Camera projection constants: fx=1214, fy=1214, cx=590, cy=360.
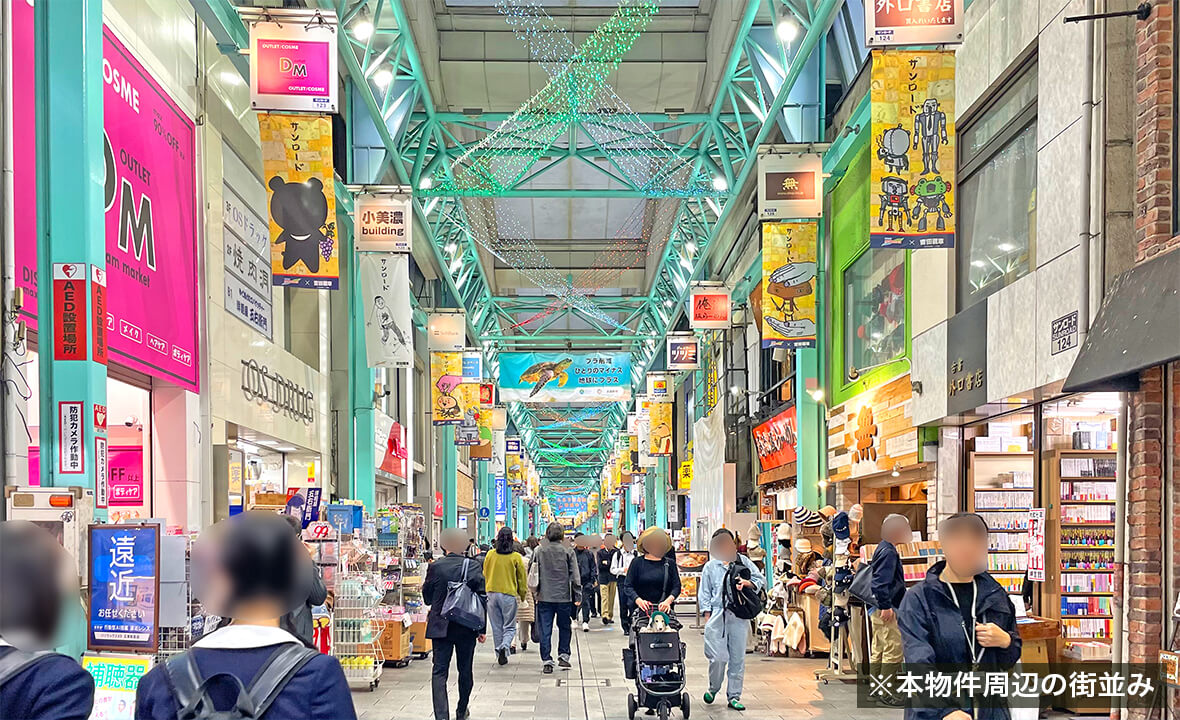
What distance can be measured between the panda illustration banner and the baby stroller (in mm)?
4776

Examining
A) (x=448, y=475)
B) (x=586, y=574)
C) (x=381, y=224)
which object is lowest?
(x=586, y=574)

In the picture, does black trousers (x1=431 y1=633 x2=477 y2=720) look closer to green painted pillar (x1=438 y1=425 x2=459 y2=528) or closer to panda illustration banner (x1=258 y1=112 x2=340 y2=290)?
panda illustration banner (x1=258 y1=112 x2=340 y2=290)

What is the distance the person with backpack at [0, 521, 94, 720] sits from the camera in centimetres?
251

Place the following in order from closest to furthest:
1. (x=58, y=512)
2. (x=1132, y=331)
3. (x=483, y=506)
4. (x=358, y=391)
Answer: (x=58, y=512) < (x=1132, y=331) < (x=358, y=391) < (x=483, y=506)

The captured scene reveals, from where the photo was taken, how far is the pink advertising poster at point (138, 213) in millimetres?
7465

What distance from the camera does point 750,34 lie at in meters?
17.7

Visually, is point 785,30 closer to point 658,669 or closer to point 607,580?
point 658,669

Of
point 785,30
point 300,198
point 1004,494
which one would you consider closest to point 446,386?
point 785,30

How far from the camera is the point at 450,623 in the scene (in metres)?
9.12

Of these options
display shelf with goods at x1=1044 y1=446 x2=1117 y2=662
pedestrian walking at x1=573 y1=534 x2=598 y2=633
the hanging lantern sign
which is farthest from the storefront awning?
pedestrian walking at x1=573 y1=534 x2=598 y2=633

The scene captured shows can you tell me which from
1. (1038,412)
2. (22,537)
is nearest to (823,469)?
(1038,412)

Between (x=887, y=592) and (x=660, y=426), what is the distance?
73.9 feet

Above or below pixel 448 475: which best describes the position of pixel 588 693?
below

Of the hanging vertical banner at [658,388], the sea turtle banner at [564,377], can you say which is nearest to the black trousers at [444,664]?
the hanging vertical banner at [658,388]
